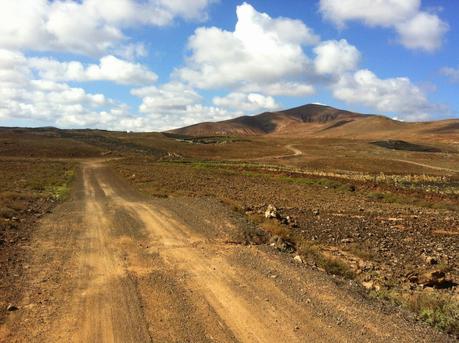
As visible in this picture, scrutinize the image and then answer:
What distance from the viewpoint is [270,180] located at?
2066 inches

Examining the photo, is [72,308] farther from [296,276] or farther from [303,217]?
[303,217]

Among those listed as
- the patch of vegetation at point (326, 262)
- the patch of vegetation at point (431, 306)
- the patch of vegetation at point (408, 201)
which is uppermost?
the patch of vegetation at point (431, 306)

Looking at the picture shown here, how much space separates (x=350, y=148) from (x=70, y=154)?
8905 cm

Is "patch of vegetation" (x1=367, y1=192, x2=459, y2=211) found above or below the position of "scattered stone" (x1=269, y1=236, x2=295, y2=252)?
below

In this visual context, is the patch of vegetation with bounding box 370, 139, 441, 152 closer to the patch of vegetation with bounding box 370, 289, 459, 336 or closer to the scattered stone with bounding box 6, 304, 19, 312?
the patch of vegetation with bounding box 370, 289, 459, 336

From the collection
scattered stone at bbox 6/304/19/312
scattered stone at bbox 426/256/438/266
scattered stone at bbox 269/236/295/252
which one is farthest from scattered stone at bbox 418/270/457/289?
scattered stone at bbox 6/304/19/312

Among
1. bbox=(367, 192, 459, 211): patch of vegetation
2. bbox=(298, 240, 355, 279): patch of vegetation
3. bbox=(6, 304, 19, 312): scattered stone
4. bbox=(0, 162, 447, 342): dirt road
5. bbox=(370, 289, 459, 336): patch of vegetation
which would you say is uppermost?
bbox=(6, 304, 19, 312): scattered stone

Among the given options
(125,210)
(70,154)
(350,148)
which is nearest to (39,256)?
(125,210)

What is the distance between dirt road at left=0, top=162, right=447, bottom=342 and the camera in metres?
8.45

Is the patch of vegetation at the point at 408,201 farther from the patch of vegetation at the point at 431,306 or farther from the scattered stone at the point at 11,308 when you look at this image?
the scattered stone at the point at 11,308

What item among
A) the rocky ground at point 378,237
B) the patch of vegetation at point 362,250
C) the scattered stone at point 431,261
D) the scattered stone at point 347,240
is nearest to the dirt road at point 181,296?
the rocky ground at point 378,237

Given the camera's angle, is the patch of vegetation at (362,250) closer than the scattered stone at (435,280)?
No

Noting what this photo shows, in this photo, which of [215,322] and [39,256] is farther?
[39,256]

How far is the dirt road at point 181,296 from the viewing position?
8445 mm
